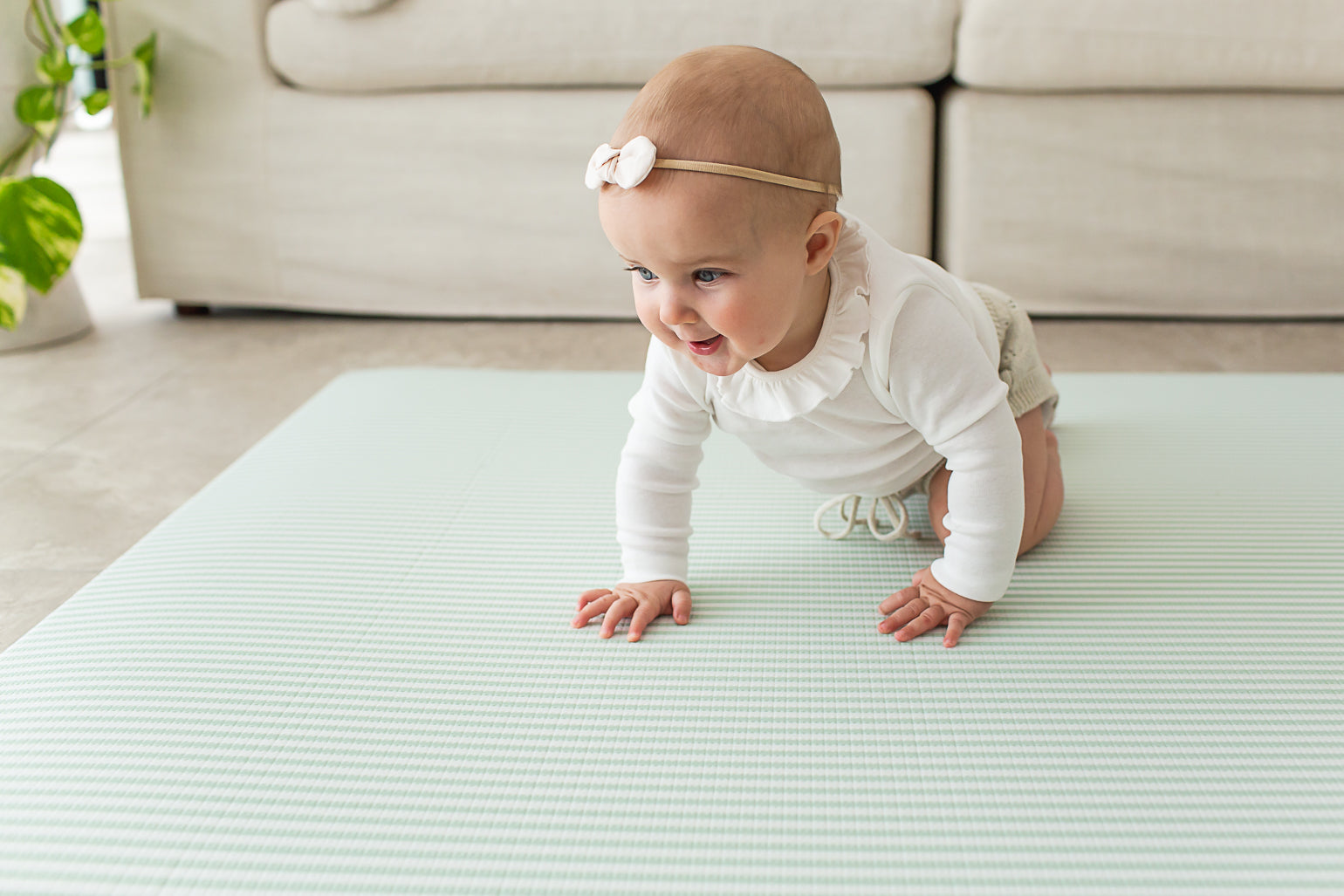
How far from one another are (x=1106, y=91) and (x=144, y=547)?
1.31 m

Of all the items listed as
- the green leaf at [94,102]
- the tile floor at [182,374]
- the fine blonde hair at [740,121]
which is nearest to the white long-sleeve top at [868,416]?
the fine blonde hair at [740,121]

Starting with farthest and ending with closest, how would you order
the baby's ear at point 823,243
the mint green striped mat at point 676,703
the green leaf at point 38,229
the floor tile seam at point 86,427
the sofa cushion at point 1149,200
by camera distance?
the sofa cushion at point 1149,200 → the green leaf at point 38,229 → the floor tile seam at point 86,427 → the baby's ear at point 823,243 → the mint green striped mat at point 676,703

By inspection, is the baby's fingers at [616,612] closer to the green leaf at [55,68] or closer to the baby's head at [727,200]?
the baby's head at [727,200]

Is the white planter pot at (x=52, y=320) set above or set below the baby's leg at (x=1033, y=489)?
below

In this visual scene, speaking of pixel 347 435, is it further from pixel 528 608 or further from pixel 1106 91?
pixel 1106 91

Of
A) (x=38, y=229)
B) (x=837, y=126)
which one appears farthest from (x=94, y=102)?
(x=837, y=126)

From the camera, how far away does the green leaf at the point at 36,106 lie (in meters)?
1.51

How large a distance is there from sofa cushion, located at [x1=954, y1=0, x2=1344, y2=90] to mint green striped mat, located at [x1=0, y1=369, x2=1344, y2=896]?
2.25ft

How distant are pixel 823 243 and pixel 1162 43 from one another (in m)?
1.05

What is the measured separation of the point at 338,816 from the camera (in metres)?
0.56

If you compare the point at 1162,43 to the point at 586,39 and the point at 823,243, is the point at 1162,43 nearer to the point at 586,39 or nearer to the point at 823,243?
the point at 586,39

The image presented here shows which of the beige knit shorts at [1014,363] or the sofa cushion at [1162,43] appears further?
the sofa cushion at [1162,43]

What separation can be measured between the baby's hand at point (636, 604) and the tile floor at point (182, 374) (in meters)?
0.45

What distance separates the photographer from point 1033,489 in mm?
800
